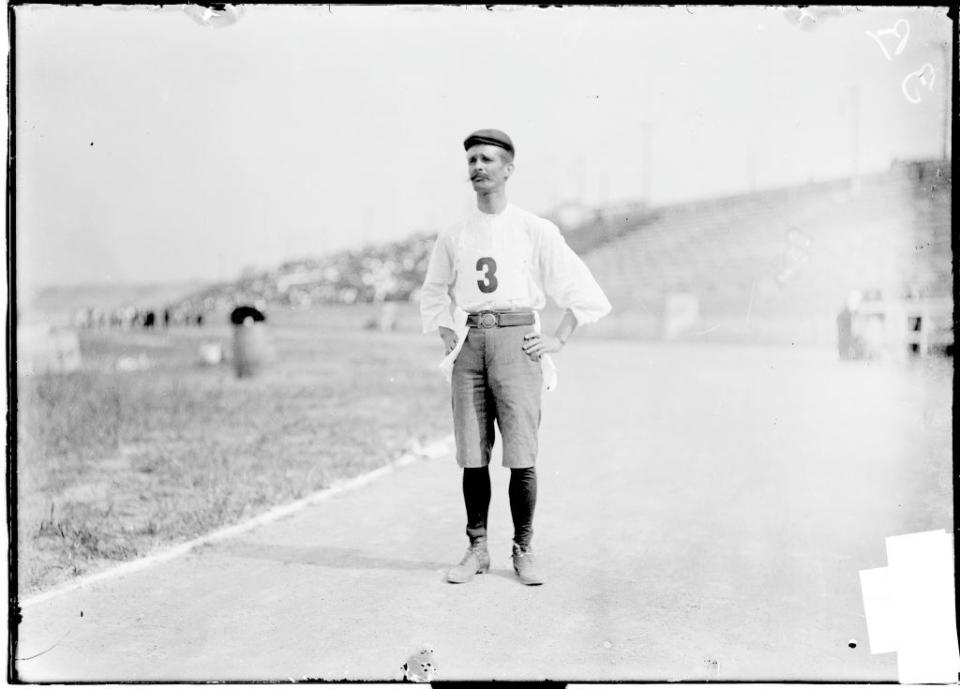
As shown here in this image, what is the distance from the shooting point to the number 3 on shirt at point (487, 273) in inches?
124

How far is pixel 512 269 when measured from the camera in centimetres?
316

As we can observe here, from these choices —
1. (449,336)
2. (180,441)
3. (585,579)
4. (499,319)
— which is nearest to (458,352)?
(449,336)

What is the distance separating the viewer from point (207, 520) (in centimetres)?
422

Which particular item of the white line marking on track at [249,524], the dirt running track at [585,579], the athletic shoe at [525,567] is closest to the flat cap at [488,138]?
the athletic shoe at [525,567]

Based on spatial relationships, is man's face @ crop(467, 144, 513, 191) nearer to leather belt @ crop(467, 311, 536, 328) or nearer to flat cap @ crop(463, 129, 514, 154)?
flat cap @ crop(463, 129, 514, 154)

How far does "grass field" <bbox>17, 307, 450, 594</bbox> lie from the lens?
13.0 feet

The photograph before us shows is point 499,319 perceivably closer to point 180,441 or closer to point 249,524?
point 249,524

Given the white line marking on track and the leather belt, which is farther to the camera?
the white line marking on track

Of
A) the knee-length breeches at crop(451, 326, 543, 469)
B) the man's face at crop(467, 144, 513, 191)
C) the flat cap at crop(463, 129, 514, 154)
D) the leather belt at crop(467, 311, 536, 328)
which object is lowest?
the knee-length breeches at crop(451, 326, 543, 469)

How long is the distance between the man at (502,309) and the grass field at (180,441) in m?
1.67

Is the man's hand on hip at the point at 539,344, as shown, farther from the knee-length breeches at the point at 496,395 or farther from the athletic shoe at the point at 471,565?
the athletic shoe at the point at 471,565

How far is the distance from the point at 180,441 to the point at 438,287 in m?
4.06

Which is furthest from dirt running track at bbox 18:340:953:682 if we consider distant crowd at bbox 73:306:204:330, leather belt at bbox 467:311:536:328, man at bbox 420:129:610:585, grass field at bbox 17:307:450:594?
distant crowd at bbox 73:306:204:330

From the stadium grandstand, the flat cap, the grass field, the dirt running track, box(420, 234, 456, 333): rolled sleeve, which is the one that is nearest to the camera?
the dirt running track
